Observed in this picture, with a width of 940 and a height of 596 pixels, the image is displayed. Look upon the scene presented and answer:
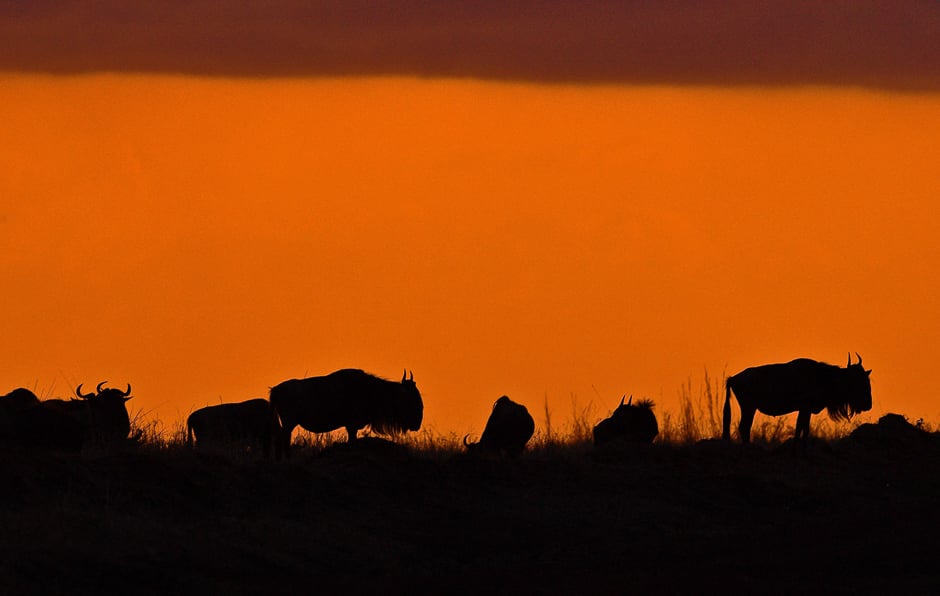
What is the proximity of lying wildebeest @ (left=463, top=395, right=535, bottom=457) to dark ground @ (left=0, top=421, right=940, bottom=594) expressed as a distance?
158cm

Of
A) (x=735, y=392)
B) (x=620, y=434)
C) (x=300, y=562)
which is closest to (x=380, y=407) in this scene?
(x=620, y=434)

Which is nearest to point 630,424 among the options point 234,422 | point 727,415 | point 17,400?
point 727,415

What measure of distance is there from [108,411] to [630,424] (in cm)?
764

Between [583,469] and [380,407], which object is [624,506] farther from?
[380,407]

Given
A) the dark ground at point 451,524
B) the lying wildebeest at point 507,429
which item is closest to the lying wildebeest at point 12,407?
the dark ground at point 451,524

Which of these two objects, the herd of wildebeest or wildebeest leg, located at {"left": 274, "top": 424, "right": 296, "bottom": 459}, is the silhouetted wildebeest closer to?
the herd of wildebeest

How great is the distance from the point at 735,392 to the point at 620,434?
305 centimetres

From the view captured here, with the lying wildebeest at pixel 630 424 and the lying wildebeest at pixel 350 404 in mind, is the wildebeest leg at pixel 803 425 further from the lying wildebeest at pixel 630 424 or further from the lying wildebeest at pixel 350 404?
the lying wildebeest at pixel 350 404

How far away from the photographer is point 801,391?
31172 mm

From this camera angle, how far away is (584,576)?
671 inches

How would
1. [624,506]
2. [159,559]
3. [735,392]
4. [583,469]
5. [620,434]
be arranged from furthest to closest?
[735,392] → [620,434] → [583,469] → [624,506] → [159,559]

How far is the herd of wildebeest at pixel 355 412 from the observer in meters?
24.0

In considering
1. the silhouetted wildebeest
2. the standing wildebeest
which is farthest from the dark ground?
the standing wildebeest

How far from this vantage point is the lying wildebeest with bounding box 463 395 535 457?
27.9 meters
